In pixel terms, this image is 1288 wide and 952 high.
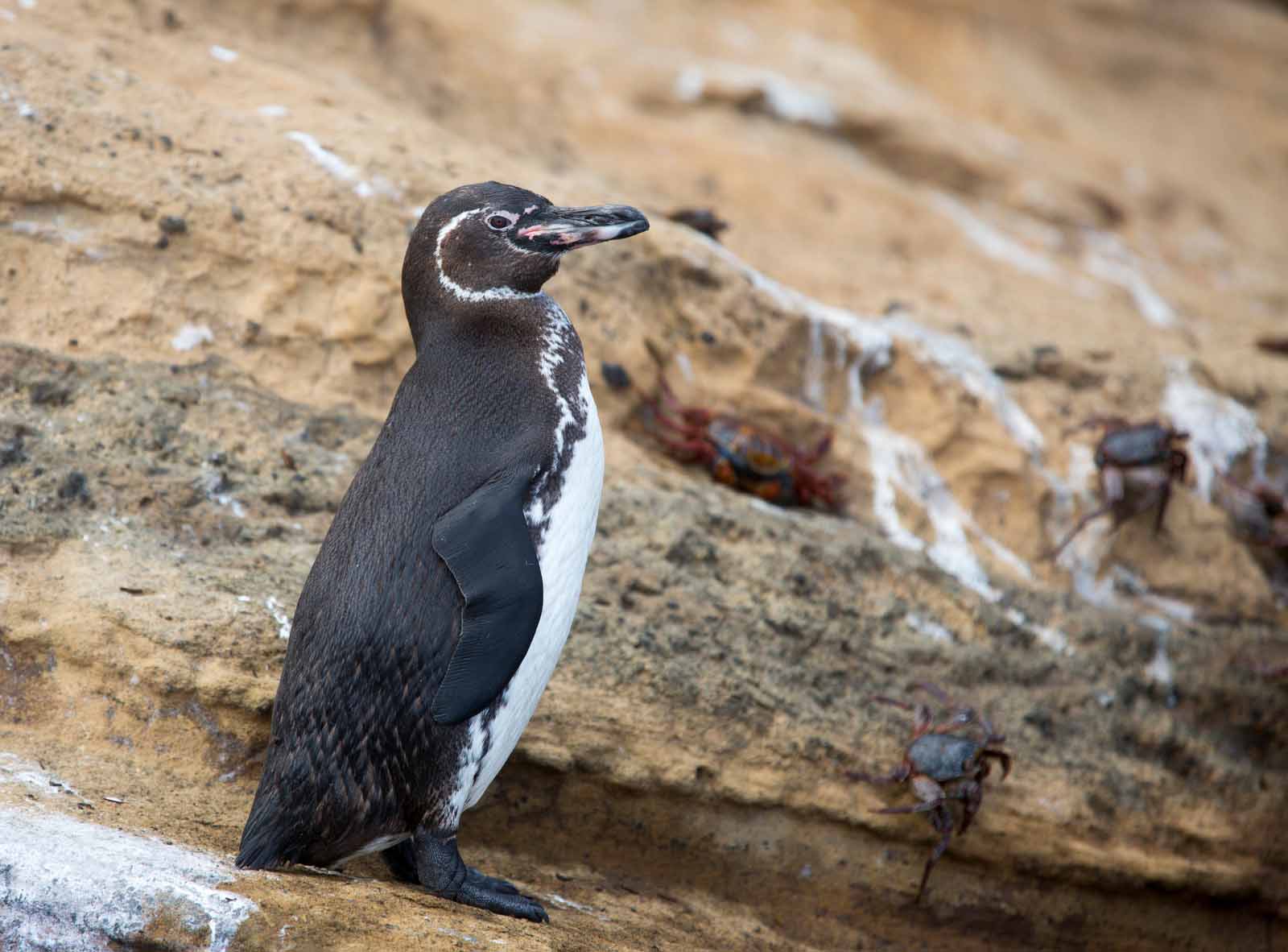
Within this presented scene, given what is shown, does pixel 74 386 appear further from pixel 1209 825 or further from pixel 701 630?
pixel 1209 825

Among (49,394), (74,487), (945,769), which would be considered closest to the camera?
(74,487)

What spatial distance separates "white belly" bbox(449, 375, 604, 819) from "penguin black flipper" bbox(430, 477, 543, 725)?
0.45 ft

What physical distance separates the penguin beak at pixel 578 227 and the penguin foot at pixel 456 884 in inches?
62.1

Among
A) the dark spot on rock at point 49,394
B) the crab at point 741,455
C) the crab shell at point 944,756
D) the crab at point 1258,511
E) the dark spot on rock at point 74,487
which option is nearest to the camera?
the dark spot on rock at point 74,487

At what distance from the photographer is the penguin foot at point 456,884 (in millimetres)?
3234

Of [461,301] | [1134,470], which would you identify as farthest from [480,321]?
[1134,470]

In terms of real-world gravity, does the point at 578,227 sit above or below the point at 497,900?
above

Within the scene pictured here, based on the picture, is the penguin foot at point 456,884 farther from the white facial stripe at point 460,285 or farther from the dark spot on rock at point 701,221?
the dark spot on rock at point 701,221

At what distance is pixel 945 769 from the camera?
411 centimetres

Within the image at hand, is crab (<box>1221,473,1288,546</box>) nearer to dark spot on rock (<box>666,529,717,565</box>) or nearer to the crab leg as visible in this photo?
the crab leg

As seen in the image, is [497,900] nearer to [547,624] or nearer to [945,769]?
[547,624]

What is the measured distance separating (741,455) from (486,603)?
2.05 meters

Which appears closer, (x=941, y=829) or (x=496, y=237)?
(x=496, y=237)

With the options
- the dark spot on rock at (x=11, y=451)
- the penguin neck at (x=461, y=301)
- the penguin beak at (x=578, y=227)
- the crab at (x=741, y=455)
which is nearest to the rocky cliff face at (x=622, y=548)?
the dark spot on rock at (x=11, y=451)
